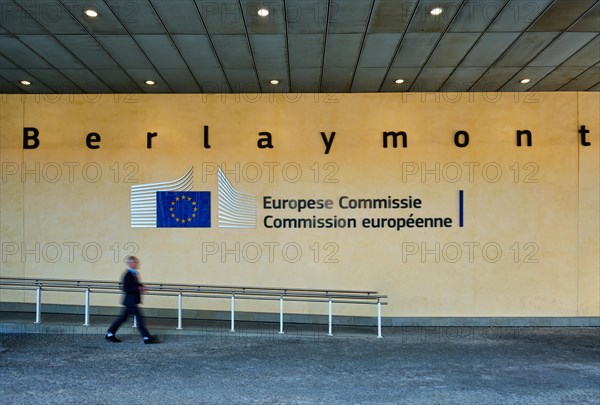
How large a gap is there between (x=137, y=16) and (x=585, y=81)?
26.9 ft

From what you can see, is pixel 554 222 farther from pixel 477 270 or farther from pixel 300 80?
pixel 300 80

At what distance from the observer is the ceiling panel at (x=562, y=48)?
23.8ft

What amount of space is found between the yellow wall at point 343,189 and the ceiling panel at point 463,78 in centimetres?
33

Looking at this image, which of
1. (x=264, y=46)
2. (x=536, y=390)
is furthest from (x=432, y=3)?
(x=536, y=390)

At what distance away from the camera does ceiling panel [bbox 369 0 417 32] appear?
632cm

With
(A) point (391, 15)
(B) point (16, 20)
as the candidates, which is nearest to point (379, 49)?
(A) point (391, 15)

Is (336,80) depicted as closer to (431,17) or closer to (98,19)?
(431,17)

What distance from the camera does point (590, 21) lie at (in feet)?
22.2

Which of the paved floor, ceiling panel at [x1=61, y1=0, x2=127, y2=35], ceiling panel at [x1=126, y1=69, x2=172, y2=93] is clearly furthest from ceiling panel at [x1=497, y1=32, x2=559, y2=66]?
ceiling panel at [x1=126, y1=69, x2=172, y2=93]

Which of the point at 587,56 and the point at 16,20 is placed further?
the point at 587,56

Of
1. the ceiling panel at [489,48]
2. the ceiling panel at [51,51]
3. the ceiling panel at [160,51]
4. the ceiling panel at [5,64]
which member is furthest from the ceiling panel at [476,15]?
the ceiling panel at [5,64]

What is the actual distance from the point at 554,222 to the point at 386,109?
4.15 m

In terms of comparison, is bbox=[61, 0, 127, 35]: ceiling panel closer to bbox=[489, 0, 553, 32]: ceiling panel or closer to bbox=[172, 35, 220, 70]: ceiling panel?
bbox=[172, 35, 220, 70]: ceiling panel

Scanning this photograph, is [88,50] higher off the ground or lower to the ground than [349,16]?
lower
